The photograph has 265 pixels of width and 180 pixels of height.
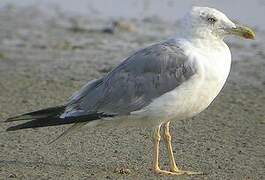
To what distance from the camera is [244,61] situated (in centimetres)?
1260

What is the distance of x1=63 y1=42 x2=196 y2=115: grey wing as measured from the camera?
700cm

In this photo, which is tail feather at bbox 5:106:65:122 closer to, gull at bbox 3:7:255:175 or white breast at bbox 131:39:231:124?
gull at bbox 3:7:255:175

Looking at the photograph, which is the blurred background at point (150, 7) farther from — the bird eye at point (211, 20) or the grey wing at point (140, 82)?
the grey wing at point (140, 82)

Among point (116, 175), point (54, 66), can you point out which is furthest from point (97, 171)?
point (54, 66)

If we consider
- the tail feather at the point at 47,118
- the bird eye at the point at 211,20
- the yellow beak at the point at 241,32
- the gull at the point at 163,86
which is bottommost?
the tail feather at the point at 47,118

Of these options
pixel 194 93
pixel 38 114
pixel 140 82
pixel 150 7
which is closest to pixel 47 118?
pixel 38 114

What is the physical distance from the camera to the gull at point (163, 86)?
6891mm

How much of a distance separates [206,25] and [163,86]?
0.70 metres

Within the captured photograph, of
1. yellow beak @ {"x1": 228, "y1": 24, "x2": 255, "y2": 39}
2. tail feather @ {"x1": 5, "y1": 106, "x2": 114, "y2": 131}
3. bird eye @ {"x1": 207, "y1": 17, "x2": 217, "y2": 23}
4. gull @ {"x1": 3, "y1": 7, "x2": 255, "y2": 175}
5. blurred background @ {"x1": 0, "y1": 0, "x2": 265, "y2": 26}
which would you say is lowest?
blurred background @ {"x1": 0, "y1": 0, "x2": 265, "y2": 26}

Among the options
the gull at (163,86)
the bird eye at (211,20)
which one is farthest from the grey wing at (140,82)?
the bird eye at (211,20)

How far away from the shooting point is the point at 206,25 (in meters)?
7.17

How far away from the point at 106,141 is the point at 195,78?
1.71m

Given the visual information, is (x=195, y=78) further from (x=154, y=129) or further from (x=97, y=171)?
(x=97, y=171)

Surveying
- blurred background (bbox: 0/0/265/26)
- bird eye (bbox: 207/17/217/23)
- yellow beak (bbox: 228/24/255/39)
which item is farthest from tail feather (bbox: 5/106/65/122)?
blurred background (bbox: 0/0/265/26)
